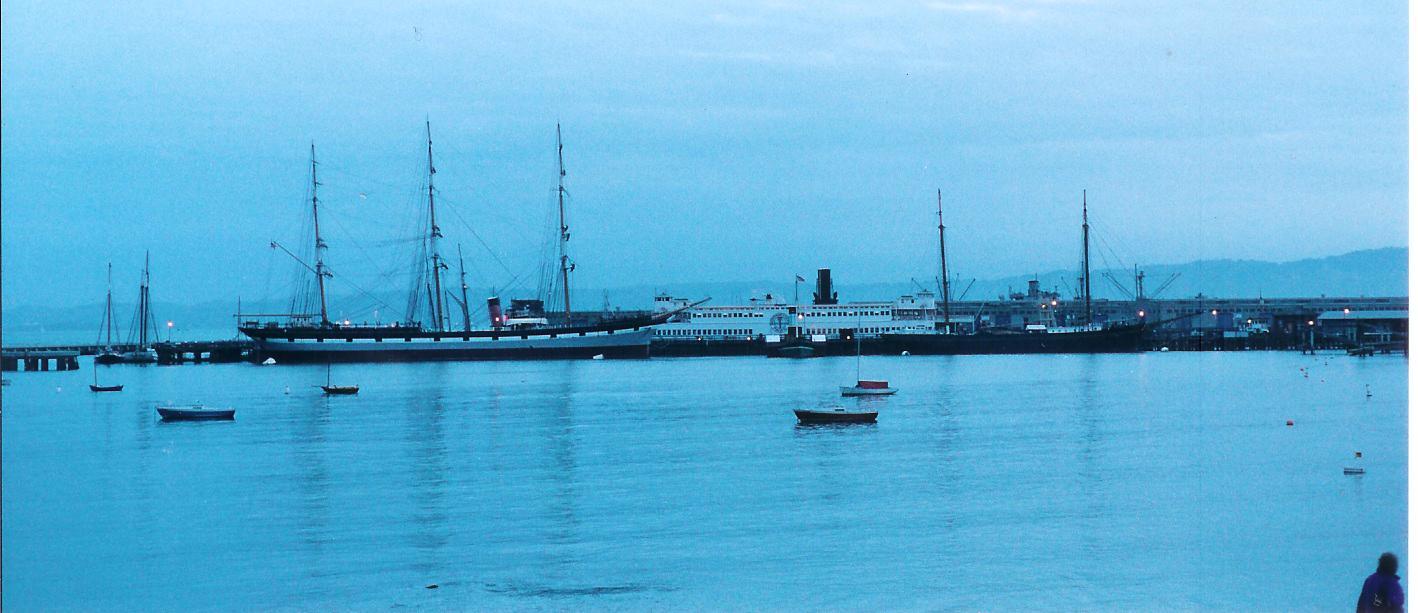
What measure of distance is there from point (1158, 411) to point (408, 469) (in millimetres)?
15524

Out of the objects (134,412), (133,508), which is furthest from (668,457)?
(134,412)

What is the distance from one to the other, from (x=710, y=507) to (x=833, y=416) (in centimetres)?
1001

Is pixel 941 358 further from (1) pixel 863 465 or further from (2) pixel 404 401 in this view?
(1) pixel 863 465

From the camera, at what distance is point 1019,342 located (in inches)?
2472

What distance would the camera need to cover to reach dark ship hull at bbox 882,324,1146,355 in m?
62.0

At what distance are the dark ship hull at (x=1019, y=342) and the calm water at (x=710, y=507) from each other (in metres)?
33.2

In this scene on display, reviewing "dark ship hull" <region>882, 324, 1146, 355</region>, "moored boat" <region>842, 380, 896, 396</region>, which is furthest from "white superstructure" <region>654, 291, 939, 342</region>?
"moored boat" <region>842, 380, 896, 396</region>

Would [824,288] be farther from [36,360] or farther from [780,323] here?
[36,360]

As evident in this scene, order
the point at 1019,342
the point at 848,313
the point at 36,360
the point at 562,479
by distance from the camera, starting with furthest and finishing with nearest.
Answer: the point at 848,313
the point at 1019,342
the point at 36,360
the point at 562,479

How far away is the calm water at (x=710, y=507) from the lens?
9.51m

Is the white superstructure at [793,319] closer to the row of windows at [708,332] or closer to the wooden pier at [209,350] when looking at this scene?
the row of windows at [708,332]

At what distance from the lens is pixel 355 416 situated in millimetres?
26812

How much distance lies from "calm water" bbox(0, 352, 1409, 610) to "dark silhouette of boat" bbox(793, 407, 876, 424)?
33.3 inches

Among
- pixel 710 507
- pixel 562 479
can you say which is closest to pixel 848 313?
pixel 562 479
